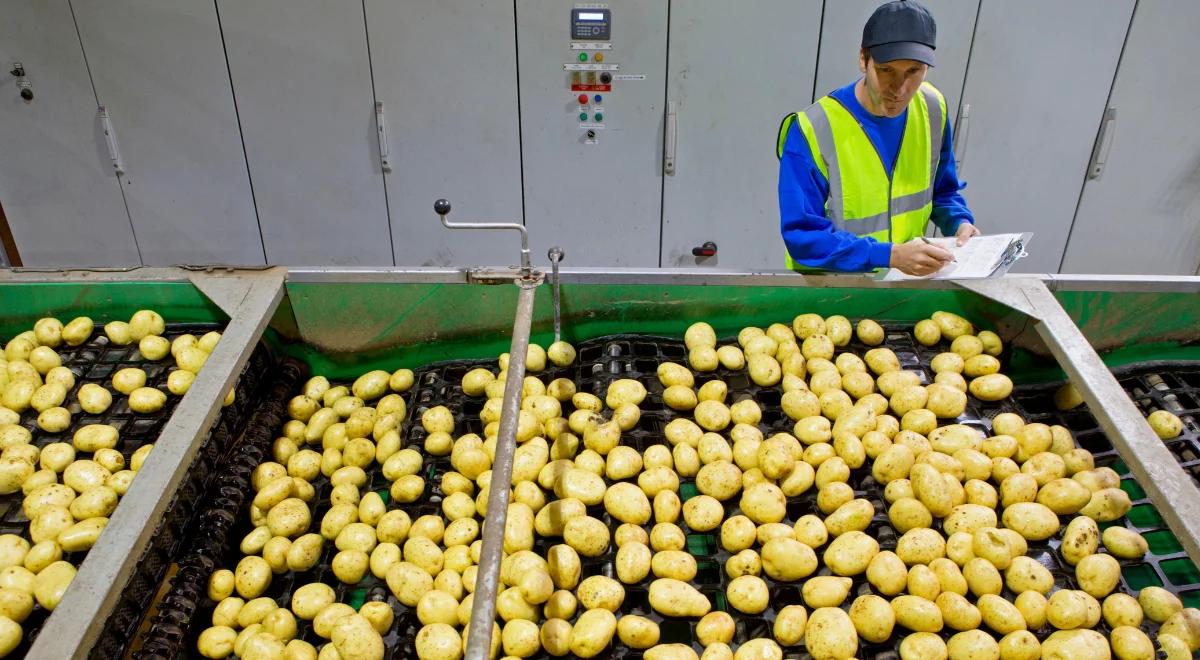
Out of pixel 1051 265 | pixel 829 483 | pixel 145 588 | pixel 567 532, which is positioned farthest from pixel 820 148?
pixel 1051 265

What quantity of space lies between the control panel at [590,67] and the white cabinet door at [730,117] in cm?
30

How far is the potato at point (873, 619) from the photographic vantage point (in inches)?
46.2

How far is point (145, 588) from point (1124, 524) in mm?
1921

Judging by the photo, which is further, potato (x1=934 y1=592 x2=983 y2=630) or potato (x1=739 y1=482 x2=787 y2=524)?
potato (x1=739 y1=482 x2=787 y2=524)

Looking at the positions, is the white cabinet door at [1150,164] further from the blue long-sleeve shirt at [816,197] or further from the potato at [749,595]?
the potato at [749,595]

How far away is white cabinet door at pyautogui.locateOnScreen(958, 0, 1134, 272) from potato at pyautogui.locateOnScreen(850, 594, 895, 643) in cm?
287

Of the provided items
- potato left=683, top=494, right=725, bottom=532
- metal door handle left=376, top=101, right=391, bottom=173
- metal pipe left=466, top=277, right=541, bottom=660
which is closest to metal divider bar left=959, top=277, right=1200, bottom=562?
potato left=683, top=494, right=725, bottom=532

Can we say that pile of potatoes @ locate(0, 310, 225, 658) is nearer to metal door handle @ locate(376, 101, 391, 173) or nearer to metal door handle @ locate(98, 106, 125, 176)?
metal door handle @ locate(376, 101, 391, 173)

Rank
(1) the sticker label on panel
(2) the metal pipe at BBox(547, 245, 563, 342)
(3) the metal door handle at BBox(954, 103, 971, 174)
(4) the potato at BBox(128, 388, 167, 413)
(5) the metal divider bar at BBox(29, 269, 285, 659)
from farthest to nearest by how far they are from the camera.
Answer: (3) the metal door handle at BBox(954, 103, 971, 174), (1) the sticker label on panel, (2) the metal pipe at BBox(547, 245, 563, 342), (4) the potato at BBox(128, 388, 167, 413), (5) the metal divider bar at BBox(29, 269, 285, 659)

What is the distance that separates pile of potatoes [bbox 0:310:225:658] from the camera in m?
1.23

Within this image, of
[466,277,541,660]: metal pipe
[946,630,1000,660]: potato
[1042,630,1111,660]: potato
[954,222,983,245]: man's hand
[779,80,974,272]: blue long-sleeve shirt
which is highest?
[779,80,974,272]: blue long-sleeve shirt

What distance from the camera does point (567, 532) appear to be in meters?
1.33

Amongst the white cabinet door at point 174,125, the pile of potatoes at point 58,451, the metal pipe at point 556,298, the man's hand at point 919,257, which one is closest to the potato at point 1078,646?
the man's hand at point 919,257

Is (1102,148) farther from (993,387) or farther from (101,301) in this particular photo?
(101,301)
